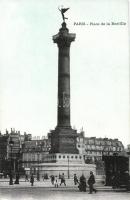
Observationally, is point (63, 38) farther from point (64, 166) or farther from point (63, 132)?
point (64, 166)

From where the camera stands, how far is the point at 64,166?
165ft

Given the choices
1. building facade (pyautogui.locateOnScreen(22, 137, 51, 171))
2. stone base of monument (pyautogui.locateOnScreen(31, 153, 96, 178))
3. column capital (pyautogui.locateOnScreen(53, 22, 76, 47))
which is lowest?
stone base of monument (pyautogui.locateOnScreen(31, 153, 96, 178))

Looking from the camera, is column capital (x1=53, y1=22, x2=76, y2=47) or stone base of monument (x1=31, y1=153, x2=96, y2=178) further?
column capital (x1=53, y1=22, x2=76, y2=47)

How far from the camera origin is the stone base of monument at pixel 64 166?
163 ft

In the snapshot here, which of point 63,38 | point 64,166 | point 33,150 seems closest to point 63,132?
point 64,166

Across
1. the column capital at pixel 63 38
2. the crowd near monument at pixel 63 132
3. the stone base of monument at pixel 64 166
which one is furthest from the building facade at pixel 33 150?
the column capital at pixel 63 38

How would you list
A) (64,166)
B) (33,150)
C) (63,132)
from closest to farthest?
1. (64,166)
2. (63,132)
3. (33,150)

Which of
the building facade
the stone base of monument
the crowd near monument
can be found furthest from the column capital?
the building facade

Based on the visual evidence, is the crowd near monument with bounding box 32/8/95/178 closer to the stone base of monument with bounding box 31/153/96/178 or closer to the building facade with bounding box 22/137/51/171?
the stone base of monument with bounding box 31/153/96/178

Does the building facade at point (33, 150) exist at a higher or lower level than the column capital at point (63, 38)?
lower

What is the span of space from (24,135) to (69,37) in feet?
216

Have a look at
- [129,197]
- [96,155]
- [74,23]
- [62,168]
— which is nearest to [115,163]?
[129,197]

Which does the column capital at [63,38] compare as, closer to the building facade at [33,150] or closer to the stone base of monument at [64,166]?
the stone base of monument at [64,166]

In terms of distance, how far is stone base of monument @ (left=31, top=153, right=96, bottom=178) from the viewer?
49812 mm
